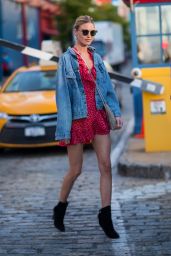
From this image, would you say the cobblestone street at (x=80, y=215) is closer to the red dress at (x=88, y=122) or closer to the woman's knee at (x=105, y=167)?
the woman's knee at (x=105, y=167)

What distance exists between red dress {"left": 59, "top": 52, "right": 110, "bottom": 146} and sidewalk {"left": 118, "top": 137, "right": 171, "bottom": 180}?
2641 mm

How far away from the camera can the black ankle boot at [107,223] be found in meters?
5.58

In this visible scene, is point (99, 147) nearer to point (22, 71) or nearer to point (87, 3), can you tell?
point (22, 71)

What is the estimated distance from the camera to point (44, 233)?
5844 mm

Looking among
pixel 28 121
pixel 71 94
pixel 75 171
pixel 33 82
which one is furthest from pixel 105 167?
pixel 33 82

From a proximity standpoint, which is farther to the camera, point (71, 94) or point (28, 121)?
point (28, 121)

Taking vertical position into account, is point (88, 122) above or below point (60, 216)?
above

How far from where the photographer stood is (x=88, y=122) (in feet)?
18.3

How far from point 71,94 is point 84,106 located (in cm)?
16

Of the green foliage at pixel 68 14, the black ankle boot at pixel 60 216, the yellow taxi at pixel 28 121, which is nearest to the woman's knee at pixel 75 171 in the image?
the black ankle boot at pixel 60 216

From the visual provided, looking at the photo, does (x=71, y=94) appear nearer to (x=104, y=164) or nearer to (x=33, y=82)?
(x=104, y=164)

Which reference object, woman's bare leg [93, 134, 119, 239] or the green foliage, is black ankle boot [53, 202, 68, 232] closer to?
woman's bare leg [93, 134, 119, 239]

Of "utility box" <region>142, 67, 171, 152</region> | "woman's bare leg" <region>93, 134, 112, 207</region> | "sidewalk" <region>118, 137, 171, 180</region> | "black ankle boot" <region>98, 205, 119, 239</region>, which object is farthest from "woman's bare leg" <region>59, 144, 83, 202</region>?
"utility box" <region>142, 67, 171, 152</region>

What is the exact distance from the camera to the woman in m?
5.56
